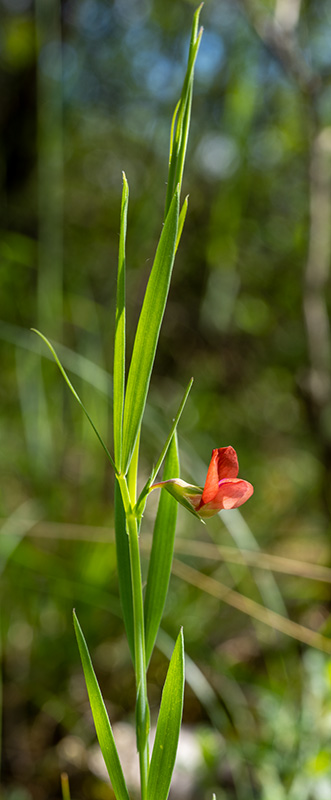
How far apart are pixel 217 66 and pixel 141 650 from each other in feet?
6.35

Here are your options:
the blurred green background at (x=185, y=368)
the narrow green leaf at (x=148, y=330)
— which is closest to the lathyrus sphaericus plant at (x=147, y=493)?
the narrow green leaf at (x=148, y=330)

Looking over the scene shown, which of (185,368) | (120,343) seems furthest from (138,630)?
(185,368)

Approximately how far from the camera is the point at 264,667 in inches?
49.4

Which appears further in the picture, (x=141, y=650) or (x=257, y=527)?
(x=257, y=527)

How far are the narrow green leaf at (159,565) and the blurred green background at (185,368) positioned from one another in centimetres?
46

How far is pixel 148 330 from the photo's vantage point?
0.34 m

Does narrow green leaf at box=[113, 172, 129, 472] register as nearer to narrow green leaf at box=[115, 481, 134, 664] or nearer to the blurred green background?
narrow green leaf at box=[115, 481, 134, 664]

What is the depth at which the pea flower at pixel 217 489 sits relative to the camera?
0.36 metres

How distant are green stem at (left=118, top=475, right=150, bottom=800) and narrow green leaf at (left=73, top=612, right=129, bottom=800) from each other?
0.02 m

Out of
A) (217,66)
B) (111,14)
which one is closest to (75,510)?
(217,66)

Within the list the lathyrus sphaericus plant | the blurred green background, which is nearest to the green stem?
the lathyrus sphaericus plant

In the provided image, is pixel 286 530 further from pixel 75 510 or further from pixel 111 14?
pixel 111 14

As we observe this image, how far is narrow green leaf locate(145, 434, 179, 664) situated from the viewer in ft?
1.34

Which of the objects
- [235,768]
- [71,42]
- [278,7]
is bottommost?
[235,768]
